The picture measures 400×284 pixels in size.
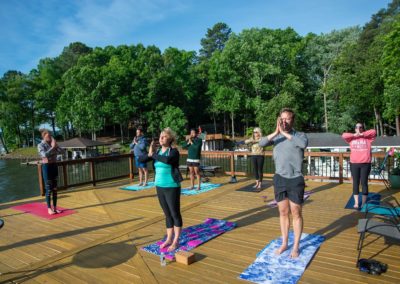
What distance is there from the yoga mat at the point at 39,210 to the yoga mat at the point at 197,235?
2.57 metres

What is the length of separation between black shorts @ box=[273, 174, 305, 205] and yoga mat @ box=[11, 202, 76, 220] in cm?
413

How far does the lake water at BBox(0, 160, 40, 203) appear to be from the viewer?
21825mm

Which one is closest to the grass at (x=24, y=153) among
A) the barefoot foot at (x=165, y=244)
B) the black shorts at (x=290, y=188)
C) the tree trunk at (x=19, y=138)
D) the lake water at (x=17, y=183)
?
the tree trunk at (x=19, y=138)

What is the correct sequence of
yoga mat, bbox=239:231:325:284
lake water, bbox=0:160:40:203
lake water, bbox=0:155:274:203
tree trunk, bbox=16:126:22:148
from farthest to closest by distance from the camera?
tree trunk, bbox=16:126:22:148 → lake water, bbox=0:160:40:203 → lake water, bbox=0:155:274:203 → yoga mat, bbox=239:231:325:284

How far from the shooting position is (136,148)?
7.66 meters

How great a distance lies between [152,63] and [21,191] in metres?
22.6

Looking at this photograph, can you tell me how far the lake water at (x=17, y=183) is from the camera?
21825 mm

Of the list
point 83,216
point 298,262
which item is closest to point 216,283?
point 298,262

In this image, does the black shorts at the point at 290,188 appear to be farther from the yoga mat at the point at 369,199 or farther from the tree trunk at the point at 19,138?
the tree trunk at the point at 19,138

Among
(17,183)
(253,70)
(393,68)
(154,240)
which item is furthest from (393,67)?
(17,183)

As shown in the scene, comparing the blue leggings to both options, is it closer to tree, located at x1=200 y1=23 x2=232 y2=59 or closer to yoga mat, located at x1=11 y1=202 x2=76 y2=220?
yoga mat, located at x1=11 y1=202 x2=76 y2=220

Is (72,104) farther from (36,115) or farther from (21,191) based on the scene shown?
(21,191)

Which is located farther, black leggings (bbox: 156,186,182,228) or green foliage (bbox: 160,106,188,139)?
green foliage (bbox: 160,106,188,139)

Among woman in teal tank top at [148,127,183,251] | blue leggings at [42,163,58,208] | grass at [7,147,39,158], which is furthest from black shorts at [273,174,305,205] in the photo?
grass at [7,147,39,158]
